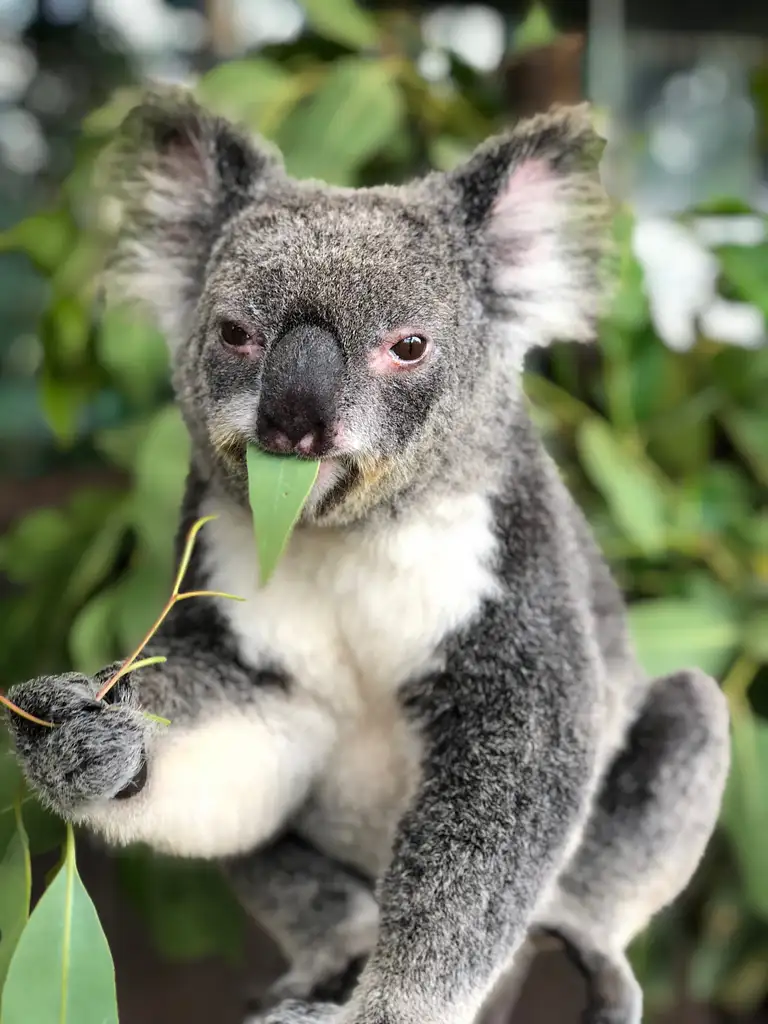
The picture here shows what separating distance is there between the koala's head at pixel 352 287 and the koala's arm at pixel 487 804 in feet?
0.68

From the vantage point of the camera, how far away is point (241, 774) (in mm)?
1052

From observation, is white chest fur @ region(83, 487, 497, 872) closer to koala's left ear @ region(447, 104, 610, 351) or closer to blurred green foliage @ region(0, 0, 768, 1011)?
koala's left ear @ region(447, 104, 610, 351)

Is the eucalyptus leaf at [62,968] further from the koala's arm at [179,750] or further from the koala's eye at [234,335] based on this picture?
the koala's eye at [234,335]

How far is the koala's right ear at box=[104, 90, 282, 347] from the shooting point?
3.08 ft

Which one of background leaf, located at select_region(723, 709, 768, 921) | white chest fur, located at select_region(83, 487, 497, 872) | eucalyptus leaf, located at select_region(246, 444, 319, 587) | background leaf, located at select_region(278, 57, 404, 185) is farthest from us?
background leaf, located at select_region(723, 709, 768, 921)

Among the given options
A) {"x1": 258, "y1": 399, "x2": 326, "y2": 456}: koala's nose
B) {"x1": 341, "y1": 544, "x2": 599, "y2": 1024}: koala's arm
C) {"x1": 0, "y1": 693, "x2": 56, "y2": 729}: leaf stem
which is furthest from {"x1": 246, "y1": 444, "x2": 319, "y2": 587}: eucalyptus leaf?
{"x1": 341, "y1": 544, "x2": 599, "y2": 1024}: koala's arm

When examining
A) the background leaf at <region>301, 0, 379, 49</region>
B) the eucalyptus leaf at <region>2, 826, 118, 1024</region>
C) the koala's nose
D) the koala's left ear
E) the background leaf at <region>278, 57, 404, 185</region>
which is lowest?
the eucalyptus leaf at <region>2, 826, 118, 1024</region>

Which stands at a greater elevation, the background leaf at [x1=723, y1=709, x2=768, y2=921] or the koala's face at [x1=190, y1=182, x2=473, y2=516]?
the koala's face at [x1=190, y1=182, x2=473, y2=516]

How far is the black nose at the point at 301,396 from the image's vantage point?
73cm

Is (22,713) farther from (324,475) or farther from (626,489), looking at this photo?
(626,489)

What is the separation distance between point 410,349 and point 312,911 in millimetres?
791

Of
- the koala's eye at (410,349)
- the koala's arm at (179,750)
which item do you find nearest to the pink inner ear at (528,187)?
the koala's eye at (410,349)

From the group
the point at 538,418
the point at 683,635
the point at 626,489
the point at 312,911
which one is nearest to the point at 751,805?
the point at 683,635

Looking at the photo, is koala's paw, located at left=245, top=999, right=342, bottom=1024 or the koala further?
koala's paw, located at left=245, top=999, right=342, bottom=1024
